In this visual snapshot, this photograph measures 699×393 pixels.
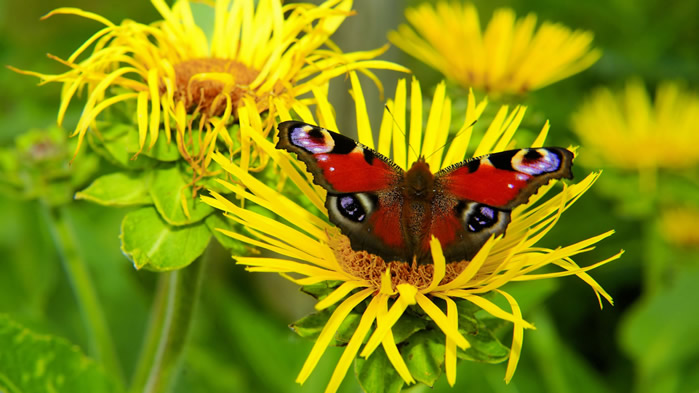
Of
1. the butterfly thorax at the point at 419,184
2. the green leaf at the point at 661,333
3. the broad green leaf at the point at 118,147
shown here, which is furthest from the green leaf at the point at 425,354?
the green leaf at the point at 661,333

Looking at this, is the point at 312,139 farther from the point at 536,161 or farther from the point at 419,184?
the point at 536,161

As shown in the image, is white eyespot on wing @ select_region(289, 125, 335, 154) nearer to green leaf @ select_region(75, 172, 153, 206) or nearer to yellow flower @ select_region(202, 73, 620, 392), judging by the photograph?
yellow flower @ select_region(202, 73, 620, 392)

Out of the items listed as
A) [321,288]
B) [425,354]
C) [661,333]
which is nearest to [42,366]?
[321,288]

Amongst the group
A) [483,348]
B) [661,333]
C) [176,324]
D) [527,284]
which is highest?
[483,348]

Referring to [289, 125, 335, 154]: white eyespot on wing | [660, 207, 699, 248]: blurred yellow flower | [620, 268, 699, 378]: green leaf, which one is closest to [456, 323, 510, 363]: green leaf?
[289, 125, 335, 154]: white eyespot on wing

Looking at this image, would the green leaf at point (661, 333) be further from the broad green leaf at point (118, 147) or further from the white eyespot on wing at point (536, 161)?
the broad green leaf at point (118, 147)

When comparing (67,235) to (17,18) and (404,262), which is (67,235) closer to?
(404,262)
